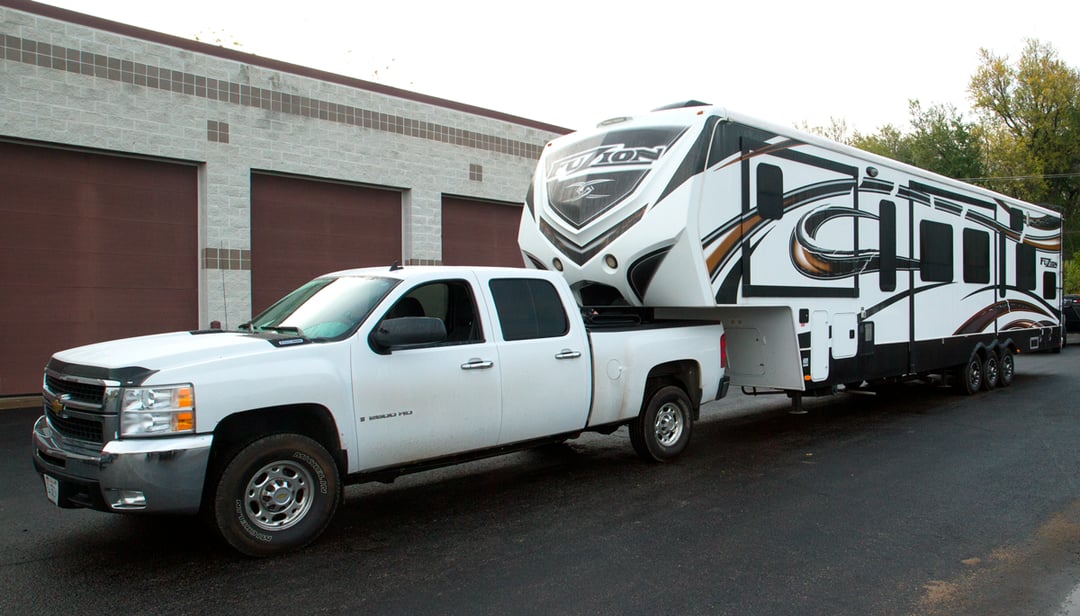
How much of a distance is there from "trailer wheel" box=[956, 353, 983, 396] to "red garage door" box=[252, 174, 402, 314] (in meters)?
11.0

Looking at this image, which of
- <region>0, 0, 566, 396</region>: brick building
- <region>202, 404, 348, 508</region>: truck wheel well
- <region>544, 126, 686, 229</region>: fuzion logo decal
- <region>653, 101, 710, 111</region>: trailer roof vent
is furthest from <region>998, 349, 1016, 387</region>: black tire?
<region>202, 404, 348, 508</region>: truck wheel well

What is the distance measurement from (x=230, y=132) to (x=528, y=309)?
361 inches

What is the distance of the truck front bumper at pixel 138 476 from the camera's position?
4.47 metres

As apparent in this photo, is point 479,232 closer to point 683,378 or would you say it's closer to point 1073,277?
point 683,378

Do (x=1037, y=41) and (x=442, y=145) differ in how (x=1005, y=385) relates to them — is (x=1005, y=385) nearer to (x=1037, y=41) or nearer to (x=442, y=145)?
(x=442, y=145)

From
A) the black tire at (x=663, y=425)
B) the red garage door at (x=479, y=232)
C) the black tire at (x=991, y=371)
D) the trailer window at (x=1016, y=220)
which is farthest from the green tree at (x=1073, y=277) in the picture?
the black tire at (x=663, y=425)

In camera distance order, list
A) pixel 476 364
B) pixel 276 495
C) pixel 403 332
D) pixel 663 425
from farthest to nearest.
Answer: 1. pixel 663 425
2. pixel 476 364
3. pixel 403 332
4. pixel 276 495

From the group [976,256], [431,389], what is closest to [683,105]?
[431,389]

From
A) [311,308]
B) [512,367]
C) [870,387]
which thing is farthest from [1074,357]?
[311,308]

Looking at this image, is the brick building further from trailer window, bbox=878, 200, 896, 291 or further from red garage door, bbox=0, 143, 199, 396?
trailer window, bbox=878, 200, 896, 291

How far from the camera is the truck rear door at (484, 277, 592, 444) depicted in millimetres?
6289

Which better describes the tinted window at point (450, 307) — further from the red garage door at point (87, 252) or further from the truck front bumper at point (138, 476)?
the red garage door at point (87, 252)

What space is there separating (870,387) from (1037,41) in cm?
4063

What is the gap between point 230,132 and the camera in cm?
1339
